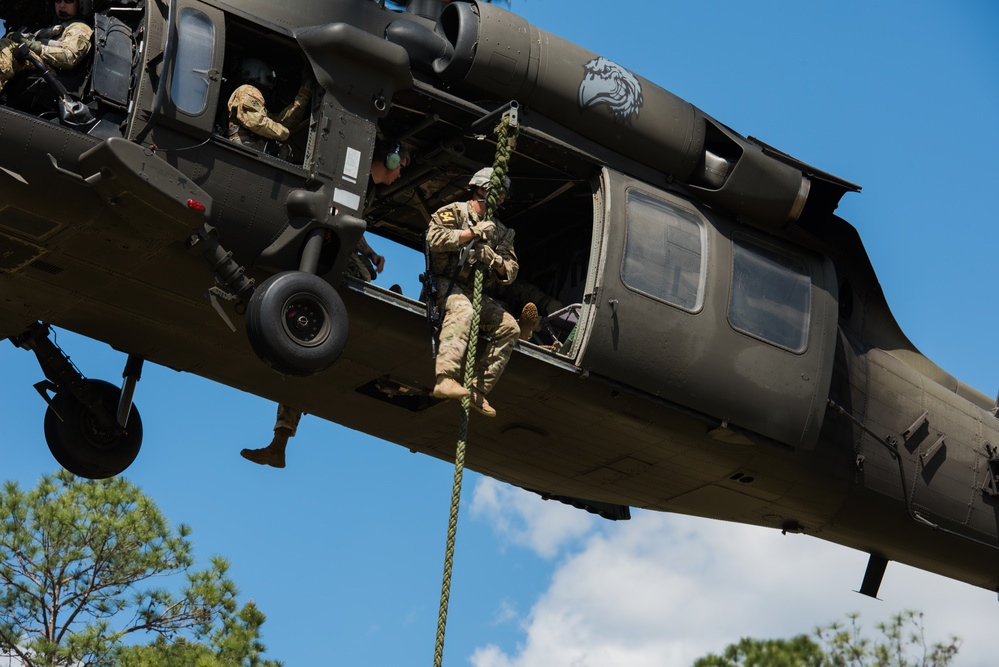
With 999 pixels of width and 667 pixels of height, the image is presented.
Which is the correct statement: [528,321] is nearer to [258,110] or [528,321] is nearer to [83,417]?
[258,110]

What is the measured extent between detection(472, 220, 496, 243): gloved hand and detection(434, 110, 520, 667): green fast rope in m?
0.05

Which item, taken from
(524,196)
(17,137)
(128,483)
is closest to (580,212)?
(524,196)

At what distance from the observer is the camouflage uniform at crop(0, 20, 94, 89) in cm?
920

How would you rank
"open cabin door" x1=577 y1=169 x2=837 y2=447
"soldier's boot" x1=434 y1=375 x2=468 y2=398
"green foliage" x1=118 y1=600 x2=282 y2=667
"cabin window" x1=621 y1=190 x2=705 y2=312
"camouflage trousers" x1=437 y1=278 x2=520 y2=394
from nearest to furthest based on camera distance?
"soldier's boot" x1=434 y1=375 x2=468 y2=398, "camouflage trousers" x1=437 y1=278 x2=520 y2=394, "open cabin door" x1=577 y1=169 x2=837 y2=447, "cabin window" x1=621 y1=190 x2=705 y2=312, "green foliage" x1=118 y1=600 x2=282 y2=667

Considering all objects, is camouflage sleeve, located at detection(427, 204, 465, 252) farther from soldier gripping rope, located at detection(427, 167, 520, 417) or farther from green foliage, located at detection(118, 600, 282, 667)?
green foliage, located at detection(118, 600, 282, 667)

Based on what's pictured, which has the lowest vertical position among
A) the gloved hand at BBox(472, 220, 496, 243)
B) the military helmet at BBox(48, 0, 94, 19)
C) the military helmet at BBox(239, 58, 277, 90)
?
the gloved hand at BBox(472, 220, 496, 243)

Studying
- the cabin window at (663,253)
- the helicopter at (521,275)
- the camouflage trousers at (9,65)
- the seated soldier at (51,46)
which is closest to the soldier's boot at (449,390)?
the helicopter at (521,275)

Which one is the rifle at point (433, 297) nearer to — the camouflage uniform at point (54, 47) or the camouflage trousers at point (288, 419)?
the camouflage trousers at point (288, 419)

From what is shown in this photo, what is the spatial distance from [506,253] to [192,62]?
7.93ft

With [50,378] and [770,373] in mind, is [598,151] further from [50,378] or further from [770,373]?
[50,378]

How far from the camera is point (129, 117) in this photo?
909cm

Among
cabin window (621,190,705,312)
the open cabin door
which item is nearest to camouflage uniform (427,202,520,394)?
the open cabin door

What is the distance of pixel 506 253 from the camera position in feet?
33.7

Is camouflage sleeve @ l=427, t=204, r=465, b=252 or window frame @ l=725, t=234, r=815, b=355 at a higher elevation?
window frame @ l=725, t=234, r=815, b=355
